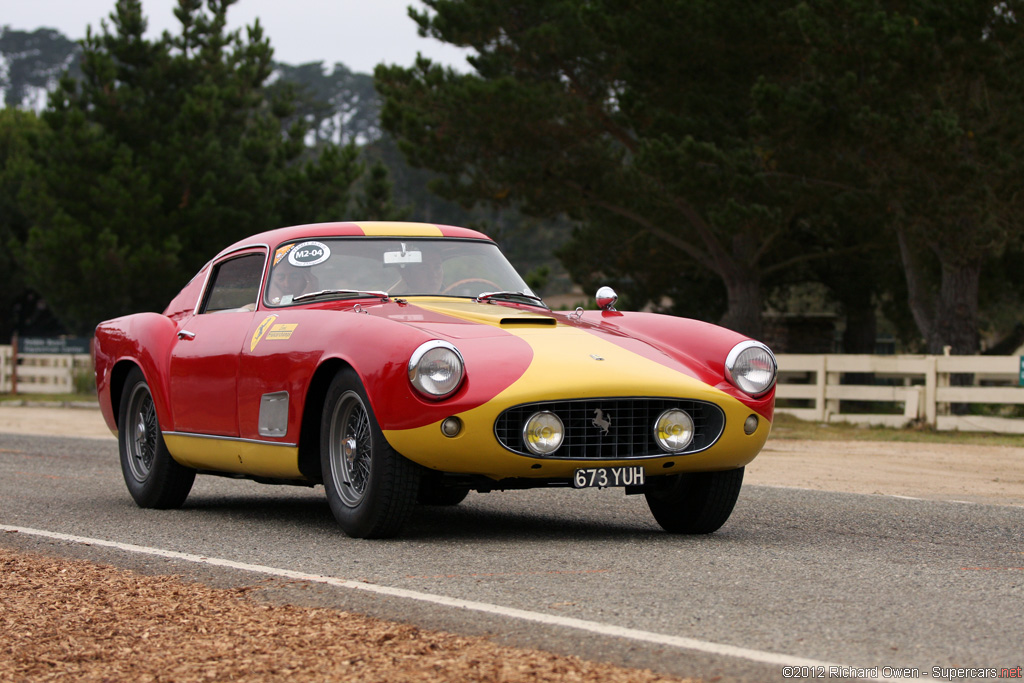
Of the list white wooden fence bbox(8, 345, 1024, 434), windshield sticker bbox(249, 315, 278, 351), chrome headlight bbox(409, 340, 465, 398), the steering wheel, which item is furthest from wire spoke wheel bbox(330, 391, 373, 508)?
white wooden fence bbox(8, 345, 1024, 434)

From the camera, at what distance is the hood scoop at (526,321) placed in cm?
644

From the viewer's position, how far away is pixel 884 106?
20.8 m

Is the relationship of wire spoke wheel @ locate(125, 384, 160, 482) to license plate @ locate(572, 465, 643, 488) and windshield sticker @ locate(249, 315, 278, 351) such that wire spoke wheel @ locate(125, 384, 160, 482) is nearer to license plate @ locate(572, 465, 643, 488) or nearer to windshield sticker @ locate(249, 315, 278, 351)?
windshield sticker @ locate(249, 315, 278, 351)

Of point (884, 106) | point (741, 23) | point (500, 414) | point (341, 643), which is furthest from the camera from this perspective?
point (741, 23)

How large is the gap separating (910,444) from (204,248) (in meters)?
23.0

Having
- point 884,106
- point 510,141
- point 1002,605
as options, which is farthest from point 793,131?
point 1002,605

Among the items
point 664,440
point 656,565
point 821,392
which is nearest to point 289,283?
point 664,440

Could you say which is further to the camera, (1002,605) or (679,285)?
(679,285)

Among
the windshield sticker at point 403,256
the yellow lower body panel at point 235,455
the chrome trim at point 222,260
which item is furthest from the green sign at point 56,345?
the windshield sticker at point 403,256

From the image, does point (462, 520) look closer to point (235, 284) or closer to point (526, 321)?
point (526, 321)

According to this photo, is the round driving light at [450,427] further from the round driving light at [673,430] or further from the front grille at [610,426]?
the round driving light at [673,430]

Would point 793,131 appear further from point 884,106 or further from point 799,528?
point 799,528

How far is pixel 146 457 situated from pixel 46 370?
84.2 feet

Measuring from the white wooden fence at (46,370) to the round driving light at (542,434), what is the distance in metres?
27.9
